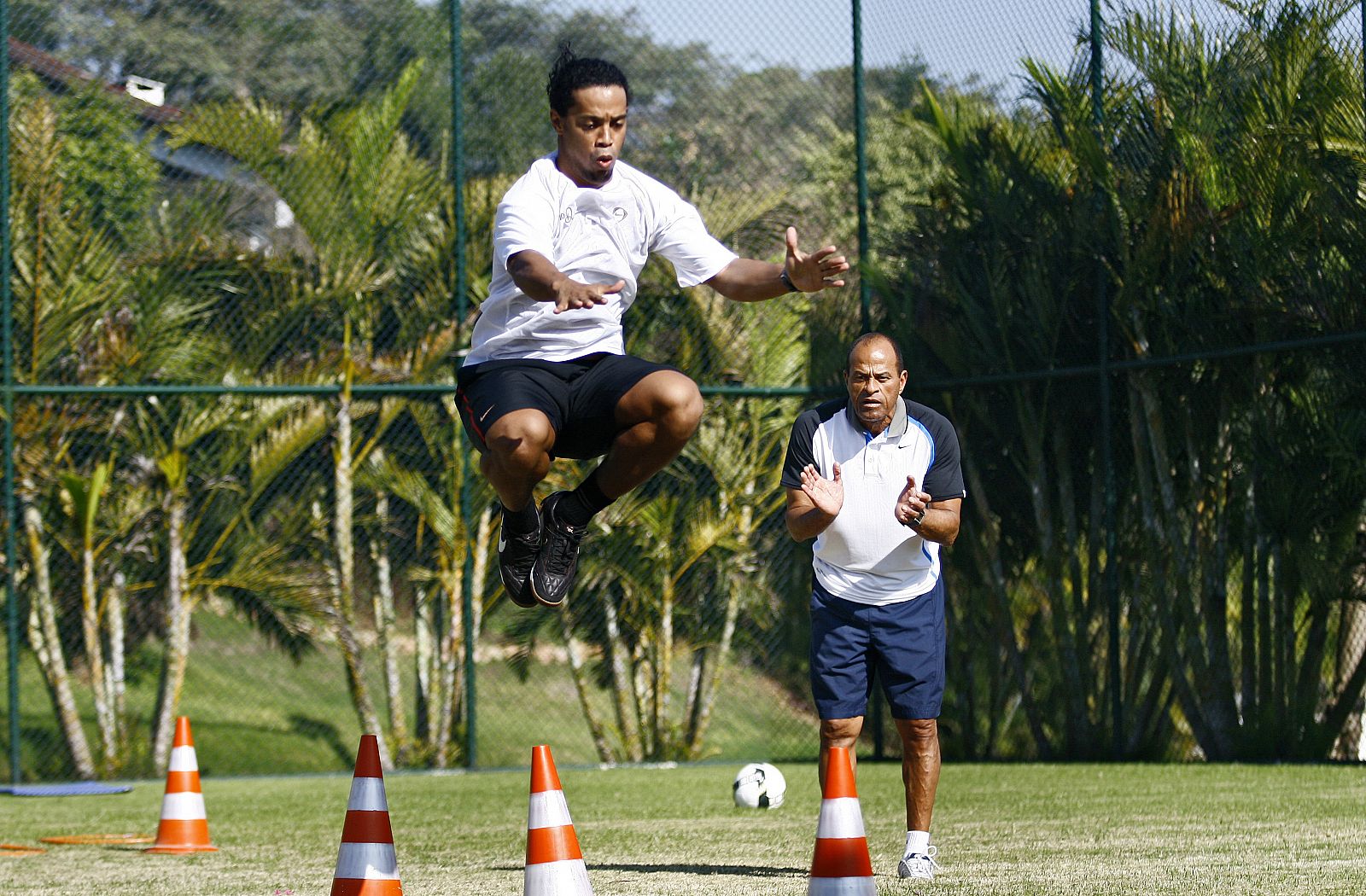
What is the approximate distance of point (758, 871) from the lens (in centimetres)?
521

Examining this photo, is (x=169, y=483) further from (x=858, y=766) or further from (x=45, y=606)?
(x=858, y=766)

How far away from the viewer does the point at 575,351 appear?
4934 millimetres

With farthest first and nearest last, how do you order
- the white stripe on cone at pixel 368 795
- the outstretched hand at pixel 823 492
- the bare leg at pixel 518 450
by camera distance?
the outstretched hand at pixel 823 492 → the bare leg at pixel 518 450 → the white stripe on cone at pixel 368 795

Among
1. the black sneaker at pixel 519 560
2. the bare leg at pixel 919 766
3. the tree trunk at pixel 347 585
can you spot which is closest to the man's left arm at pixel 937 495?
the bare leg at pixel 919 766

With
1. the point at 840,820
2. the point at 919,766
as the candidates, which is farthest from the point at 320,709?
the point at 840,820

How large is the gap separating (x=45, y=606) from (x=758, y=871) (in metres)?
6.26

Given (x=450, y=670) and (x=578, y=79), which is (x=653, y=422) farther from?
(x=450, y=670)

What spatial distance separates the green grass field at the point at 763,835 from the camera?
15.9ft

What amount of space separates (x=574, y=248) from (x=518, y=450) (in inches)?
25.3

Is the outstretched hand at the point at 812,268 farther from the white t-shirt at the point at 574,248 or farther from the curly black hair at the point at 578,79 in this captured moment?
the curly black hair at the point at 578,79

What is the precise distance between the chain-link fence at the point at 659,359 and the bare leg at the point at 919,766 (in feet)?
13.7

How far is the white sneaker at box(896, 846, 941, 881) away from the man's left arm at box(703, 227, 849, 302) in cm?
173

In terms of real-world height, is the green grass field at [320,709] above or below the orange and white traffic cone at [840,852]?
below

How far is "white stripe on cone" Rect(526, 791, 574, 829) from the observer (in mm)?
3928
